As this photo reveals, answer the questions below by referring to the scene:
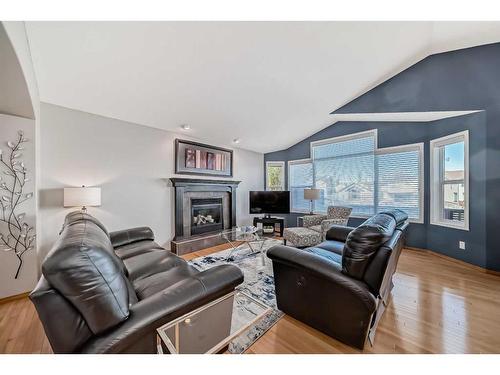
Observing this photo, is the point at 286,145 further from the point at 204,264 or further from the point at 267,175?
the point at 204,264

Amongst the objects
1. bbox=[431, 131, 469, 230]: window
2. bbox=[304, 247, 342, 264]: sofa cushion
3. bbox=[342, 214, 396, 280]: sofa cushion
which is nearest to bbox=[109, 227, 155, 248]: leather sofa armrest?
bbox=[304, 247, 342, 264]: sofa cushion

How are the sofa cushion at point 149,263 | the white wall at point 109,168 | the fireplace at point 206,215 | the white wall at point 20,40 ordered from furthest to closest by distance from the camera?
the fireplace at point 206,215, the white wall at point 109,168, the sofa cushion at point 149,263, the white wall at point 20,40

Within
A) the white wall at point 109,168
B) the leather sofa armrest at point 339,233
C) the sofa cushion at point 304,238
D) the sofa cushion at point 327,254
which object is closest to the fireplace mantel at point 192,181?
the white wall at point 109,168

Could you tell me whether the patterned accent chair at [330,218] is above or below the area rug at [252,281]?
above

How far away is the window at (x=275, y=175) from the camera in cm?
586

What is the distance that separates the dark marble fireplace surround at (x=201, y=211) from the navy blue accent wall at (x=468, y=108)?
334 centimetres

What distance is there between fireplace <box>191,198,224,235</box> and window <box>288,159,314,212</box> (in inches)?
83.6

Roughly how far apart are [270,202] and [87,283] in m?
4.39

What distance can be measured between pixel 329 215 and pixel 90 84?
171 inches

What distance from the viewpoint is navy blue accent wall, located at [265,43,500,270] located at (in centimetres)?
282

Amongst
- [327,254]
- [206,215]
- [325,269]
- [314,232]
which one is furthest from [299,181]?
[325,269]

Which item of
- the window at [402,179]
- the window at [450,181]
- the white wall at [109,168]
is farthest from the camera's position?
the window at [402,179]

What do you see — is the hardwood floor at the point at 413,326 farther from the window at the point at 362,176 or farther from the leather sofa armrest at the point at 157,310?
the window at the point at 362,176

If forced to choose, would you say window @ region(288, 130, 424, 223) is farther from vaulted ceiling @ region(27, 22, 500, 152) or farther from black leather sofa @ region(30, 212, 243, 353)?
black leather sofa @ region(30, 212, 243, 353)
